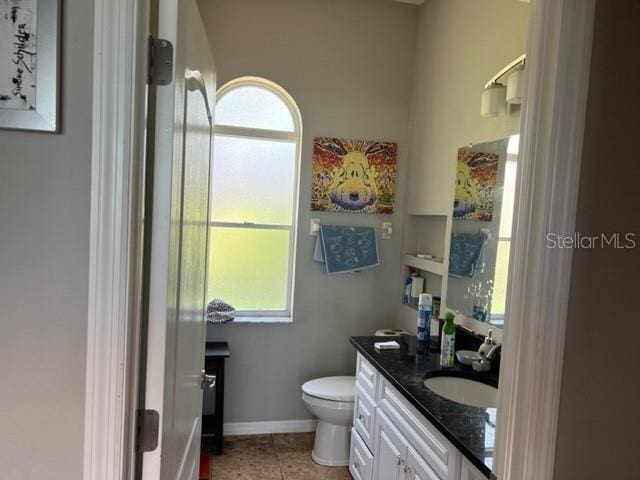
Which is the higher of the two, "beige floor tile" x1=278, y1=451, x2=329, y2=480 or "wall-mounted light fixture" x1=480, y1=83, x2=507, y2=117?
"wall-mounted light fixture" x1=480, y1=83, x2=507, y2=117

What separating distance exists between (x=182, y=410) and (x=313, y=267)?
1.87 meters

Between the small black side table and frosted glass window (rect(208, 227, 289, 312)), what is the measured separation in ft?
1.20

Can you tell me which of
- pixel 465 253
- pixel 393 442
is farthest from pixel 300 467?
pixel 465 253

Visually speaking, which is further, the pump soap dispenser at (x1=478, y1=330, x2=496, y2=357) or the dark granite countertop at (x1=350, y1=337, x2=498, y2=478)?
Answer: the pump soap dispenser at (x1=478, y1=330, x2=496, y2=357)

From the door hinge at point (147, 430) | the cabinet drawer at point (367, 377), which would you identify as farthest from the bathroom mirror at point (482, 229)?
the door hinge at point (147, 430)

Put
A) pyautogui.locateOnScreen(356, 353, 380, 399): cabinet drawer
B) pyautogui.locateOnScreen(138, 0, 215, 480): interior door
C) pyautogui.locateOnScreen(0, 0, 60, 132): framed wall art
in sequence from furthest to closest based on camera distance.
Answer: pyautogui.locateOnScreen(356, 353, 380, 399): cabinet drawer < pyautogui.locateOnScreen(138, 0, 215, 480): interior door < pyautogui.locateOnScreen(0, 0, 60, 132): framed wall art

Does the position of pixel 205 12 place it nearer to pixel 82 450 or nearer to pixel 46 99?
pixel 46 99

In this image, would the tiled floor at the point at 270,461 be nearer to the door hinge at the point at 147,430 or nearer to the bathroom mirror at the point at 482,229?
the bathroom mirror at the point at 482,229

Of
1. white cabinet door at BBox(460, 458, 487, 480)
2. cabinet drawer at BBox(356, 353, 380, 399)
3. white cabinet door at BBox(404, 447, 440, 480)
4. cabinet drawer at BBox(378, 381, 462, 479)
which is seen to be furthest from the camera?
cabinet drawer at BBox(356, 353, 380, 399)

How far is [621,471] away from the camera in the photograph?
3.18ft

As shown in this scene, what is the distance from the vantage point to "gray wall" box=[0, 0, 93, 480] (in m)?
0.80

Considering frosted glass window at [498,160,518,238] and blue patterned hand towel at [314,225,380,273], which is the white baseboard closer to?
blue patterned hand towel at [314,225,380,273]

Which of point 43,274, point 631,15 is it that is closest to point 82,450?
point 43,274

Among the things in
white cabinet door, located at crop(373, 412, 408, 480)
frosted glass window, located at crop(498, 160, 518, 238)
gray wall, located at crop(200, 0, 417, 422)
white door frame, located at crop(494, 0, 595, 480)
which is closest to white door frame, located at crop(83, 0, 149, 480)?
white door frame, located at crop(494, 0, 595, 480)
